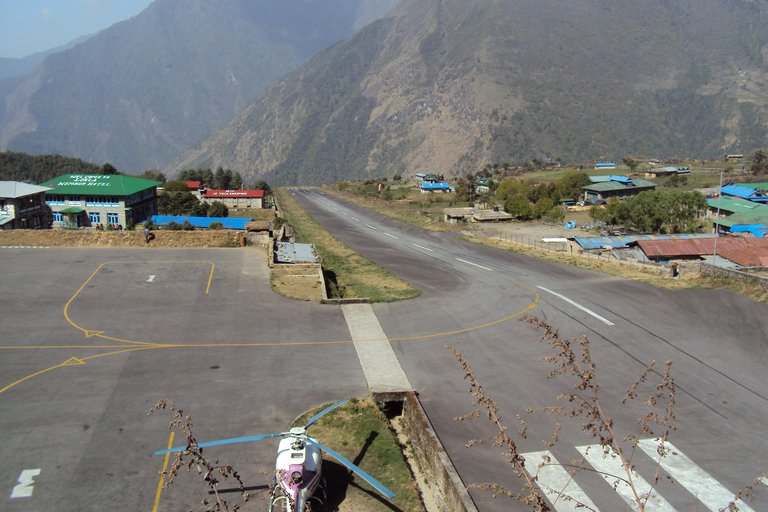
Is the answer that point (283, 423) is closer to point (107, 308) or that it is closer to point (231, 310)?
point (231, 310)

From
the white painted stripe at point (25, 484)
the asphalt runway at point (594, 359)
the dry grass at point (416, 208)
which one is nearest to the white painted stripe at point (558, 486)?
the asphalt runway at point (594, 359)

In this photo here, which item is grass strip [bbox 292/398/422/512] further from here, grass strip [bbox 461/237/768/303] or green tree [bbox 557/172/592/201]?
green tree [bbox 557/172/592/201]

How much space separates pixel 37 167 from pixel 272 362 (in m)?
176

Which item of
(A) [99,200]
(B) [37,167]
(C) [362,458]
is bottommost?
(C) [362,458]

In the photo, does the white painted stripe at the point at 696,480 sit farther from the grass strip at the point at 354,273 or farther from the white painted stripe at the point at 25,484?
the grass strip at the point at 354,273

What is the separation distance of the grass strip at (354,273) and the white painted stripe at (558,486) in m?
17.8

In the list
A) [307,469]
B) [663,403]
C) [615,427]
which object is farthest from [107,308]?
[663,403]

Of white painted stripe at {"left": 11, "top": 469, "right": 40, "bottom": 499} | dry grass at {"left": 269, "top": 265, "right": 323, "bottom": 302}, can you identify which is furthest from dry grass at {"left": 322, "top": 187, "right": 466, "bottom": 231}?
white painted stripe at {"left": 11, "top": 469, "right": 40, "bottom": 499}

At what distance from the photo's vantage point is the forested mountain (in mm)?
155000

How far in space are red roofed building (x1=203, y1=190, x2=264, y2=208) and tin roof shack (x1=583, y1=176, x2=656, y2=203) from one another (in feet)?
232

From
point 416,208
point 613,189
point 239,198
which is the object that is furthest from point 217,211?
point 613,189

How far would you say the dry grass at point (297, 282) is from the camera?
33.2 meters

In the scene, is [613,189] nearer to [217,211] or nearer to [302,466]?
[217,211]

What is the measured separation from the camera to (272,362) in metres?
23.2
